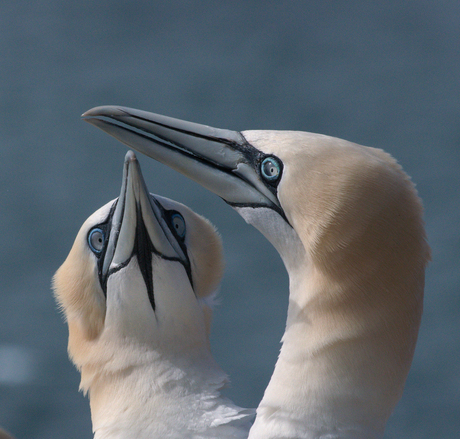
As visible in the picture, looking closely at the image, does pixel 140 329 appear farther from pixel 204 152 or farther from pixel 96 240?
pixel 204 152

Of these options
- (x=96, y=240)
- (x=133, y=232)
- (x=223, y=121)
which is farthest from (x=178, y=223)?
(x=223, y=121)

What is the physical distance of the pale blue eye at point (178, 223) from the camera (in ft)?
19.4

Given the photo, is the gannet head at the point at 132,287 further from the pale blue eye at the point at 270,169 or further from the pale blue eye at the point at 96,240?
the pale blue eye at the point at 270,169

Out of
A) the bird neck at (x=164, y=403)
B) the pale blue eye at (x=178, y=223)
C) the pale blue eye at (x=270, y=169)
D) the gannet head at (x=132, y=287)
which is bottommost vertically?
the bird neck at (x=164, y=403)

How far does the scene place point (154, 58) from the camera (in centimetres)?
1032

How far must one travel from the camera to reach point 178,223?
593 cm

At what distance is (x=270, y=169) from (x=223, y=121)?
195 inches

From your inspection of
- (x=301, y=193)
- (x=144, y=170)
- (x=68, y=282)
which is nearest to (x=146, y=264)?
(x=68, y=282)

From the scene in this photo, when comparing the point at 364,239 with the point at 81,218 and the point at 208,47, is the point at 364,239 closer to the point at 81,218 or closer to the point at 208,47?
the point at 81,218

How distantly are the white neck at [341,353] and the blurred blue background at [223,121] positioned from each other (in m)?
3.58

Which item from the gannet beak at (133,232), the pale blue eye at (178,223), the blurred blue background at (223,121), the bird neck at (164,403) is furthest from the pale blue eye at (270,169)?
the blurred blue background at (223,121)

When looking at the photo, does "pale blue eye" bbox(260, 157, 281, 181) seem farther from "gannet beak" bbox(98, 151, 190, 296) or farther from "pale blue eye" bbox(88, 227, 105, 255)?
"pale blue eye" bbox(88, 227, 105, 255)

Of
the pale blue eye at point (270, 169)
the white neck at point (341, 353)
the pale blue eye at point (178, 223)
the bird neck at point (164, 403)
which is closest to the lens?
the white neck at point (341, 353)

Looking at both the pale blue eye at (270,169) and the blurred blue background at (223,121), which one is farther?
the blurred blue background at (223,121)
